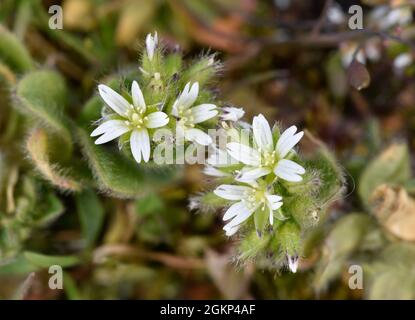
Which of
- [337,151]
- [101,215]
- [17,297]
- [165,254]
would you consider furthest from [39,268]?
[337,151]

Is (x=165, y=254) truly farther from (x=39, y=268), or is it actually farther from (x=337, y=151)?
(x=337, y=151)

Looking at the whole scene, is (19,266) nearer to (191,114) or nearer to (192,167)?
(192,167)

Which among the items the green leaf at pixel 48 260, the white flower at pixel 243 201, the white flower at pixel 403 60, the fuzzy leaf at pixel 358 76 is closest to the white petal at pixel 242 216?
the white flower at pixel 243 201

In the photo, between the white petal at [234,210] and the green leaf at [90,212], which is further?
the green leaf at [90,212]

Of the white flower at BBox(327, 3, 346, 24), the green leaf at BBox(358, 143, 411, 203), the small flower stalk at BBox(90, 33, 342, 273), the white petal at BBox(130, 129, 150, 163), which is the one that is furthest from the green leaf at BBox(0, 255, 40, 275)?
the white flower at BBox(327, 3, 346, 24)

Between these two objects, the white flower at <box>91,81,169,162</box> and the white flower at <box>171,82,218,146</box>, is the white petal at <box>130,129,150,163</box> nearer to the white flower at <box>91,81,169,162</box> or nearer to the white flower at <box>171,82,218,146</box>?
the white flower at <box>91,81,169,162</box>

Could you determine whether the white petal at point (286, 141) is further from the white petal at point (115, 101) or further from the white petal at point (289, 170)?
the white petal at point (115, 101)
